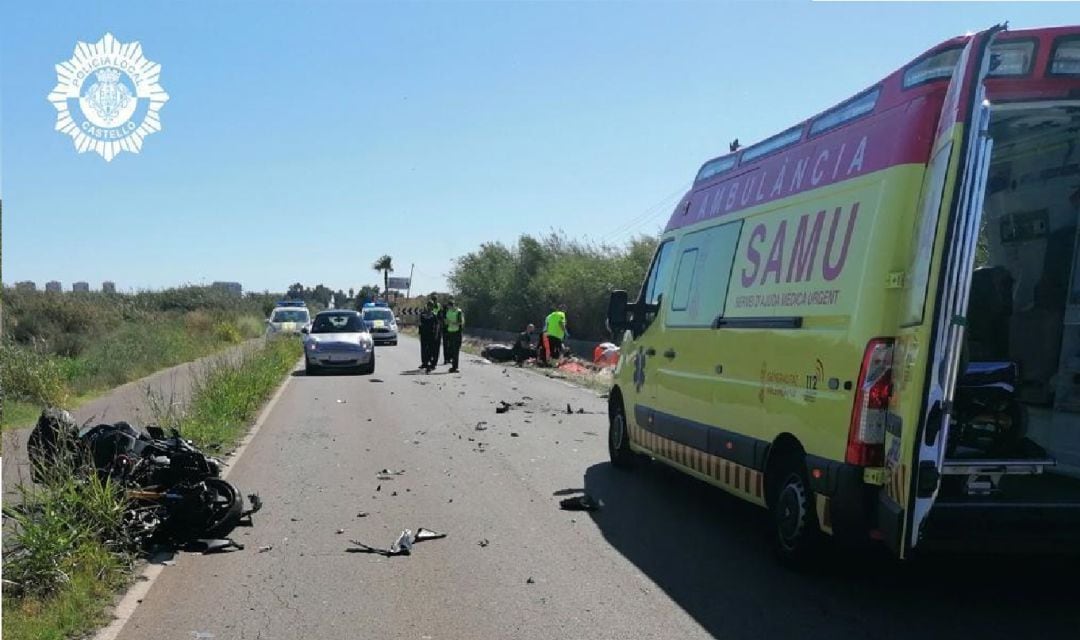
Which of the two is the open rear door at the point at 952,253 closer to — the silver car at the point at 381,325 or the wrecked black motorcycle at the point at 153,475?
the wrecked black motorcycle at the point at 153,475

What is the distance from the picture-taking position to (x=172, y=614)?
5.16m

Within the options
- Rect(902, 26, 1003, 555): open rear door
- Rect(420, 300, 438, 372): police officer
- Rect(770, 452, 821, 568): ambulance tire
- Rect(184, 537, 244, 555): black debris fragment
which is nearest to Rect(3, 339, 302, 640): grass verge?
Rect(184, 537, 244, 555): black debris fragment

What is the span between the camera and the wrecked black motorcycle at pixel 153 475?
6398mm

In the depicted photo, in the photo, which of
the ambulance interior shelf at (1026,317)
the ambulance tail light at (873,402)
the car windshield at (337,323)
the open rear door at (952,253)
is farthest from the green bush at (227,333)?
the open rear door at (952,253)

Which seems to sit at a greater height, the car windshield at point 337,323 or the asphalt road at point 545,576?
the car windshield at point 337,323

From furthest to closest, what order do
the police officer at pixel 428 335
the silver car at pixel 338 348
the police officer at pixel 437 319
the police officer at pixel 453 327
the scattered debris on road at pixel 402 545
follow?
the police officer at pixel 428 335
the police officer at pixel 437 319
the police officer at pixel 453 327
the silver car at pixel 338 348
the scattered debris on road at pixel 402 545

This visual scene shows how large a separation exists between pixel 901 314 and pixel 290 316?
31.3 metres

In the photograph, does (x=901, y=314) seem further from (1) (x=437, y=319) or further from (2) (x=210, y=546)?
(1) (x=437, y=319)

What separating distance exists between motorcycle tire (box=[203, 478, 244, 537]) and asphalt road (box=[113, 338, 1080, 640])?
283 millimetres

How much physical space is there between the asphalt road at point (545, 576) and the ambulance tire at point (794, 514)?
0.50 feet

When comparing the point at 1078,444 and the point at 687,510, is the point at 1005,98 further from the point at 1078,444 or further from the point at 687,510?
the point at 687,510

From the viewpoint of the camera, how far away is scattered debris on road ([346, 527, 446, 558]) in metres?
6.53

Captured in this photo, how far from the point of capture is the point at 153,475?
264 inches

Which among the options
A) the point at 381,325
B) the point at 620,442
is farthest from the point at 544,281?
the point at 620,442
